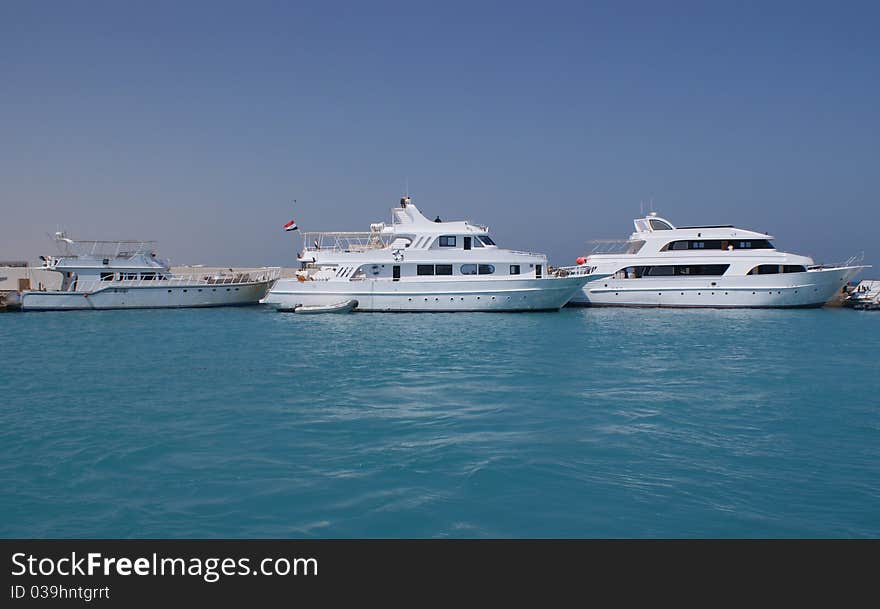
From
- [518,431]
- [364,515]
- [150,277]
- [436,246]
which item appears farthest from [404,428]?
[150,277]

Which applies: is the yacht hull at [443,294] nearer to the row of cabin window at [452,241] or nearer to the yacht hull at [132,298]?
the row of cabin window at [452,241]

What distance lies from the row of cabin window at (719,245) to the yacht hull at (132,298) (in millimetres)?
28346

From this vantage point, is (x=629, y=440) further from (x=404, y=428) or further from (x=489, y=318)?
(x=489, y=318)

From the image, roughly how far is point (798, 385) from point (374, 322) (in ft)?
61.8

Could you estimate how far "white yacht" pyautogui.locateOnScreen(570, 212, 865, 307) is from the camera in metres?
32.5

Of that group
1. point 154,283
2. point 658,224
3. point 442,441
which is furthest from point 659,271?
point 154,283

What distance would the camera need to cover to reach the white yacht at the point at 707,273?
107ft

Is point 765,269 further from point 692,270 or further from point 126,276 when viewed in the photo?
point 126,276

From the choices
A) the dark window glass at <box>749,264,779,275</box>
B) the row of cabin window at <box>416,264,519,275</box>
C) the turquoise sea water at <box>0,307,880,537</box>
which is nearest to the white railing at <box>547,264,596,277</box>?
the row of cabin window at <box>416,264,519,275</box>

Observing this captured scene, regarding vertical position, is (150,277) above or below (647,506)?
above

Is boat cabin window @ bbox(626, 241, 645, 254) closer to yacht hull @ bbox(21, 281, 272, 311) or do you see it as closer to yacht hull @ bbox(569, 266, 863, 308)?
yacht hull @ bbox(569, 266, 863, 308)

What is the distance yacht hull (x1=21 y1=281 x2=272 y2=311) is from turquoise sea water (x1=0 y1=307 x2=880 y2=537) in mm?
16987

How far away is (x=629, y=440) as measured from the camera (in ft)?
30.0

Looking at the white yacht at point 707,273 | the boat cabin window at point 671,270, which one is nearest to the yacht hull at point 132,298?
the white yacht at point 707,273
